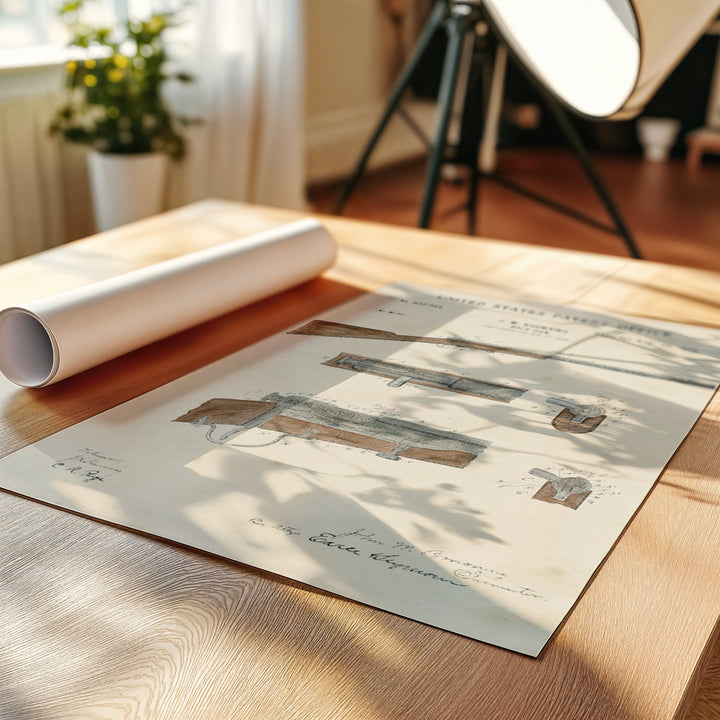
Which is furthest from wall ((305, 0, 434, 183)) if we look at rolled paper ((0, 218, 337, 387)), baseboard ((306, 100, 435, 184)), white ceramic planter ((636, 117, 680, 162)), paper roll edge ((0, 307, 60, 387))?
paper roll edge ((0, 307, 60, 387))

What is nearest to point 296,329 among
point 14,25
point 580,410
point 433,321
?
point 433,321

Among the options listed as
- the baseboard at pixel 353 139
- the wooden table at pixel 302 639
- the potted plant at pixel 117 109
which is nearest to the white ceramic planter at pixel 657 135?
the baseboard at pixel 353 139

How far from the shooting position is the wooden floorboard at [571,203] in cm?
311

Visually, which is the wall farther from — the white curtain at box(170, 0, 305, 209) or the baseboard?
the white curtain at box(170, 0, 305, 209)

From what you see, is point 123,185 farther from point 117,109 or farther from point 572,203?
point 572,203

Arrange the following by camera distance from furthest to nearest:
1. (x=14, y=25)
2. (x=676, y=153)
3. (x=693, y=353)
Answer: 1. (x=676, y=153)
2. (x=14, y=25)
3. (x=693, y=353)

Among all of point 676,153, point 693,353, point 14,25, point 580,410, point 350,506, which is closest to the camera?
point 350,506

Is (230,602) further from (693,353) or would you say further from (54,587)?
(693,353)

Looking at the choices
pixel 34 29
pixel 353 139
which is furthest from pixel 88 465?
pixel 353 139

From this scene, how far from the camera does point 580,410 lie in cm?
75

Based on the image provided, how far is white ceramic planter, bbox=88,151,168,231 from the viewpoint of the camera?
2.50m

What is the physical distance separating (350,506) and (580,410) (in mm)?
241

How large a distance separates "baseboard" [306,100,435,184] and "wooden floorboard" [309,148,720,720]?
0.06 metres

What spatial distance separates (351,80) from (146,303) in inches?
129
